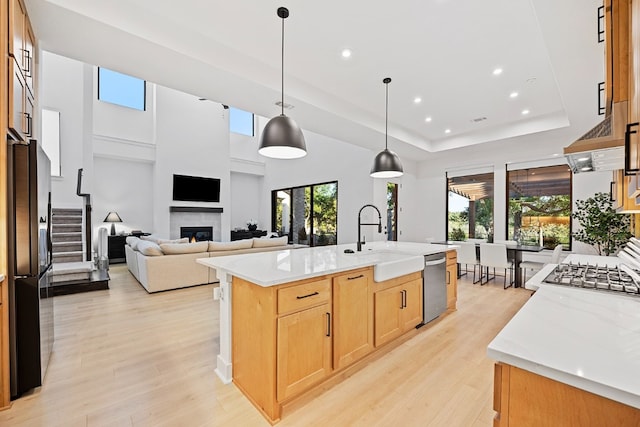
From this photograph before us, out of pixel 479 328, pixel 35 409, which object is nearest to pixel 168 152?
pixel 35 409

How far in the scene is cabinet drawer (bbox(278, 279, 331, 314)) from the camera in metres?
1.77

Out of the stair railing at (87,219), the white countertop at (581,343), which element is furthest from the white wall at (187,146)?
the white countertop at (581,343)

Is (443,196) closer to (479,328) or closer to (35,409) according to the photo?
(479,328)

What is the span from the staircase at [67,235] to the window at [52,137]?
0.94m

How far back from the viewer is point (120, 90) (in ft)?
26.6

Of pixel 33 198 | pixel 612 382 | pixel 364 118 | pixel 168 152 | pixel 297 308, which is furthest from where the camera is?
pixel 168 152

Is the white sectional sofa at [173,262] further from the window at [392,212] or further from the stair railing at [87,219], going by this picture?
the window at [392,212]

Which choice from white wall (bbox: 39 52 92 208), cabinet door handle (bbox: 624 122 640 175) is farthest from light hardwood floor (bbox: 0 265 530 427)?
white wall (bbox: 39 52 92 208)

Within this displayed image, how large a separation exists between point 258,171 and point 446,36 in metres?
8.30

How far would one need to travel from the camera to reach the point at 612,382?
68cm

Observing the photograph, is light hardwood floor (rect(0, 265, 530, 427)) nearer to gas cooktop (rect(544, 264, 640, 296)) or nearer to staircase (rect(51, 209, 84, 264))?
gas cooktop (rect(544, 264, 640, 296))

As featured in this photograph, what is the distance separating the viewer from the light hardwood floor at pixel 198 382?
1.79 meters

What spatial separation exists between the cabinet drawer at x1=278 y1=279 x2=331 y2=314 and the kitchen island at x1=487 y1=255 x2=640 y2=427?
1174 mm

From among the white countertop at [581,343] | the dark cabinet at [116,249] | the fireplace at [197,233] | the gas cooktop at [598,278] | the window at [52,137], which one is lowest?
the dark cabinet at [116,249]
